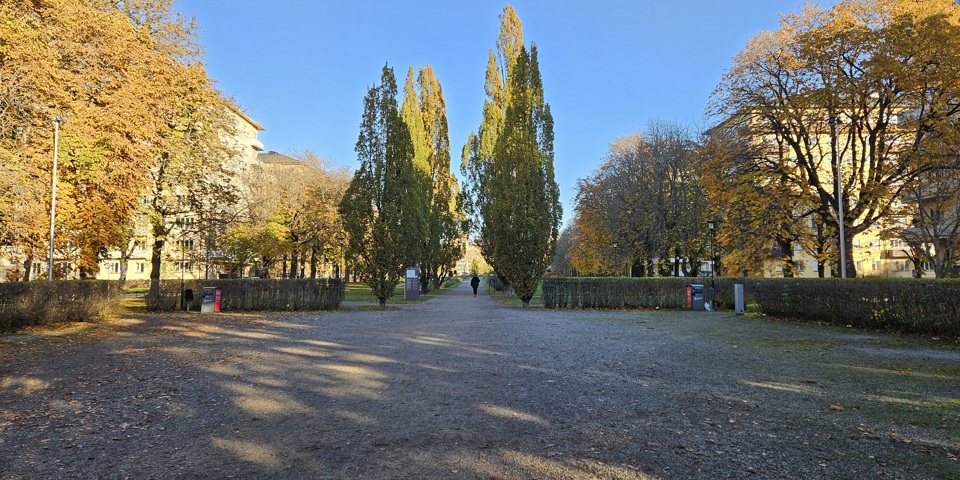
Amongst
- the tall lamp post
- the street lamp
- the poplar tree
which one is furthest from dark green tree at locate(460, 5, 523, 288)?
the street lamp

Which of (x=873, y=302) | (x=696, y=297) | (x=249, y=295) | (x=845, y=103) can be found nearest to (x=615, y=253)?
(x=696, y=297)

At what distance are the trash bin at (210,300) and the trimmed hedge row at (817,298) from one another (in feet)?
45.6

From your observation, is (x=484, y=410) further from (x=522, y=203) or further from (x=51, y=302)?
(x=522, y=203)

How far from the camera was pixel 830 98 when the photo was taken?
63.3ft

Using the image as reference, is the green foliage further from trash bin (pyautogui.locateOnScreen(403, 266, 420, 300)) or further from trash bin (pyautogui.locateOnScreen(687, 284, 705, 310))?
trash bin (pyautogui.locateOnScreen(403, 266, 420, 300))

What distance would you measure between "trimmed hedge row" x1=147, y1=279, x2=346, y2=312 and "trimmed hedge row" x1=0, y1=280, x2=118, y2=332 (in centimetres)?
346

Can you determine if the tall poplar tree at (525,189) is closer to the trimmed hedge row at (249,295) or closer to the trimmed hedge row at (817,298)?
the trimmed hedge row at (817,298)

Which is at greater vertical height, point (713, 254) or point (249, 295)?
point (713, 254)

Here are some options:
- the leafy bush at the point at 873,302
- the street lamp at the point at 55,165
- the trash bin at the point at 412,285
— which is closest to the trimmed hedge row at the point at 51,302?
the street lamp at the point at 55,165

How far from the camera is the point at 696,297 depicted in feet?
74.9

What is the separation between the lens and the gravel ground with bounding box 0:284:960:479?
4074mm

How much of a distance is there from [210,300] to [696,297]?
20411mm

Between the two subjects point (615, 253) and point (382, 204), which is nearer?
point (382, 204)

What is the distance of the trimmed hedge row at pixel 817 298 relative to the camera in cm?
1214
